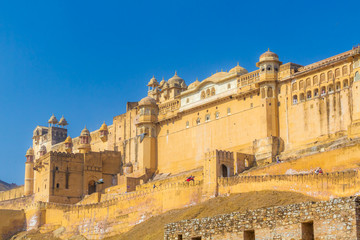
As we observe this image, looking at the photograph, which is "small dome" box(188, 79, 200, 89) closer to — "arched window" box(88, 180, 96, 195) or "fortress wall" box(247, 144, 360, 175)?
"arched window" box(88, 180, 96, 195)

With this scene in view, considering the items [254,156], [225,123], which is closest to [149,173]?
[225,123]

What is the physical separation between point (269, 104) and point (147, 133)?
1578 centimetres

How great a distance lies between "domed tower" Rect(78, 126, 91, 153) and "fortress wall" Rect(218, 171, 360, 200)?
111 feet

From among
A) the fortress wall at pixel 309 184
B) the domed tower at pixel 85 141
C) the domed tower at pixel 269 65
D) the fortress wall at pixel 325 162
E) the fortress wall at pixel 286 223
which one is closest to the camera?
the fortress wall at pixel 286 223

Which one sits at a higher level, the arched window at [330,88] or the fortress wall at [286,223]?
the arched window at [330,88]

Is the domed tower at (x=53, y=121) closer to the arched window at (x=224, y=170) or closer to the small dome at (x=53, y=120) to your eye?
the small dome at (x=53, y=120)

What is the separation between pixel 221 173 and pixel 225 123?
41.6 feet

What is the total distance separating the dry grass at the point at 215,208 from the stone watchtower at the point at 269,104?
33.5 feet

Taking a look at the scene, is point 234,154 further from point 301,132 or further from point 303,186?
point 303,186

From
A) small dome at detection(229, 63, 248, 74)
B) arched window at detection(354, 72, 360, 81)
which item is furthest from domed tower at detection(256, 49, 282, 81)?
arched window at detection(354, 72, 360, 81)

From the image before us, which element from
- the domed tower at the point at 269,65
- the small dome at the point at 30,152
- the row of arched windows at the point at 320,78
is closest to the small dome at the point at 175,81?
the domed tower at the point at 269,65

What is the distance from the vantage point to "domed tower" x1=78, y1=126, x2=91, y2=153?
222 feet

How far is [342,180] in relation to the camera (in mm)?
28969

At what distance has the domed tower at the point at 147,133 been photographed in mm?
58219
